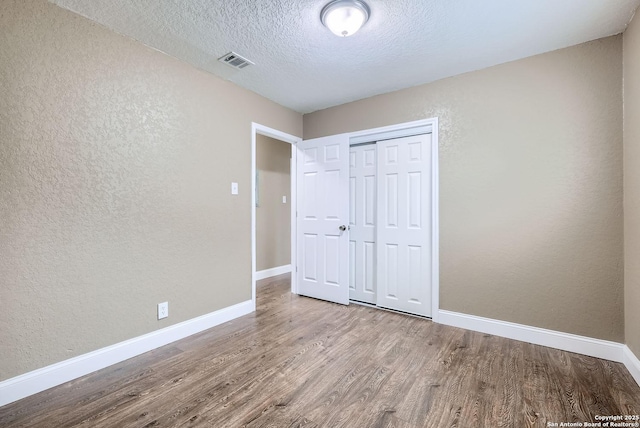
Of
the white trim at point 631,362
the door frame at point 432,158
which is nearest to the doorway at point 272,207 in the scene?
the door frame at point 432,158

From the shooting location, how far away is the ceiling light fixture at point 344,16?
70.6 inches

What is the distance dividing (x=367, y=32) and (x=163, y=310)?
2.81m

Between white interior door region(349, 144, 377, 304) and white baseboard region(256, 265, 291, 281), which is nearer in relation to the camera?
white interior door region(349, 144, 377, 304)

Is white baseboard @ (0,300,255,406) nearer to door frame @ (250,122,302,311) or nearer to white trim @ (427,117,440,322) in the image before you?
door frame @ (250,122,302,311)

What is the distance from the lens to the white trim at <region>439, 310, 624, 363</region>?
7.00 feet

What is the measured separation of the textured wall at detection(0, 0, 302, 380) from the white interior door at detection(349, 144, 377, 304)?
61.3 inches

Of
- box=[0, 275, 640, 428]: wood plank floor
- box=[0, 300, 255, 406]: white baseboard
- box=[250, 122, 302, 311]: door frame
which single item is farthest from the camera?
box=[250, 122, 302, 311]: door frame

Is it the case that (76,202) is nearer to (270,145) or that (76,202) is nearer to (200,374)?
(200,374)

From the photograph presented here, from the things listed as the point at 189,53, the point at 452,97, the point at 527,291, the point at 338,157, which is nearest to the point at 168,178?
the point at 189,53

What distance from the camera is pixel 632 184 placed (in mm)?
1949

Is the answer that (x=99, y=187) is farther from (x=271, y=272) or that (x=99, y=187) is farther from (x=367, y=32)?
(x=271, y=272)

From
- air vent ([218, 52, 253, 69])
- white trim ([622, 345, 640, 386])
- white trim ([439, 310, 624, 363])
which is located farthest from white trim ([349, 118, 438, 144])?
white trim ([622, 345, 640, 386])

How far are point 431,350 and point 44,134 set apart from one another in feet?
10.5

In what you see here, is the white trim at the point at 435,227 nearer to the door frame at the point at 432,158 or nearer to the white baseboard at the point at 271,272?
the door frame at the point at 432,158
